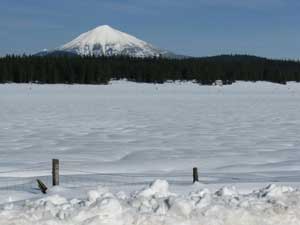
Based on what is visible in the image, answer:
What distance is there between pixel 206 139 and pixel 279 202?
465 inches

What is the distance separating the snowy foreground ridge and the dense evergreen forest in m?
86.9

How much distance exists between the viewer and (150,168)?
1288 centimetres

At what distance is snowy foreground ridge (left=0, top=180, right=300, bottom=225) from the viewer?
6.29 meters

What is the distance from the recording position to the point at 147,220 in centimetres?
634

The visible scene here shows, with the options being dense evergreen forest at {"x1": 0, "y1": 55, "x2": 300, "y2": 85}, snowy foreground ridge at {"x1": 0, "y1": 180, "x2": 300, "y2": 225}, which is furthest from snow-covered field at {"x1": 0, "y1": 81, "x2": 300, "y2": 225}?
dense evergreen forest at {"x1": 0, "y1": 55, "x2": 300, "y2": 85}

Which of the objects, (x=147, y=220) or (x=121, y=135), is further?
(x=121, y=135)

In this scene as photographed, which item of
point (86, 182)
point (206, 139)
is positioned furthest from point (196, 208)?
point (206, 139)

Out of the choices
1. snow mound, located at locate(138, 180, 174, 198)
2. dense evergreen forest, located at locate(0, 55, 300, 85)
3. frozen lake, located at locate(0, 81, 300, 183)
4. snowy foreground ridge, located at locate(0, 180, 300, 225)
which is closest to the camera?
snowy foreground ridge, located at locate(0, 180, 300, 225)

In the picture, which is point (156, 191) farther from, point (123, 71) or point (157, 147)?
point (123, 71)

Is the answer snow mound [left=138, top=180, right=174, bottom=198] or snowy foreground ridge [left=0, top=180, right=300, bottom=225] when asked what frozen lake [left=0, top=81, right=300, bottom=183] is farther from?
snowy foreground ridge [left=0, top=180, right=300, bottom=225]

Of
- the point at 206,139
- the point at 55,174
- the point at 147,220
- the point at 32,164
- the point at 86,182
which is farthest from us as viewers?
the point at 206,139

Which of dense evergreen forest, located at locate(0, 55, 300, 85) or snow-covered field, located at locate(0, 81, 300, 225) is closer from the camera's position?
snow-covered field, located at locate(0, 81, 300, 225)

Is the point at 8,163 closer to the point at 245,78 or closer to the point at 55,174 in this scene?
the point at 55,174

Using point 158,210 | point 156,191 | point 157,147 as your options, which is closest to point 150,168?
point 157,147
